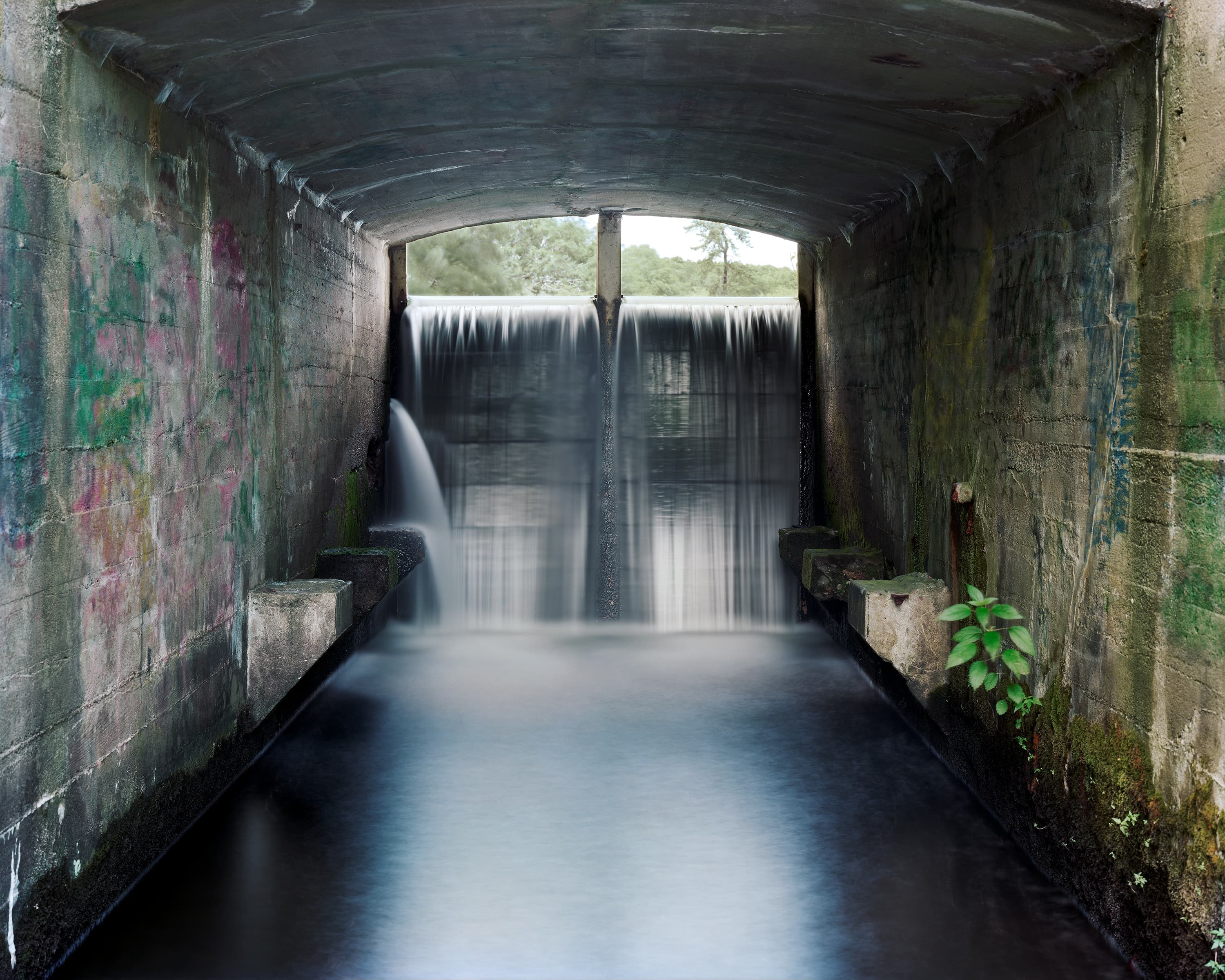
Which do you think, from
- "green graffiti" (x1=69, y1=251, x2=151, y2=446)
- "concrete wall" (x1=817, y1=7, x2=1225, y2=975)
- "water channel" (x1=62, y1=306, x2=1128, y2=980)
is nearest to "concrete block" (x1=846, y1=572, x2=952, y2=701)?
"concrete wall" (x1=817, y1=7, x2=1225, y2=975)

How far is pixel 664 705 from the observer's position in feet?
29.8

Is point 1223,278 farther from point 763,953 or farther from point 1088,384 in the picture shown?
point 763,953

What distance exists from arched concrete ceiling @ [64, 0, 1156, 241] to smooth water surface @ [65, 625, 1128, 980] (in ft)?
12.6

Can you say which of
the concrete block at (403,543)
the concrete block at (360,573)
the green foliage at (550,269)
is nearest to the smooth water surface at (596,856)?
the concrete block at (360,573)

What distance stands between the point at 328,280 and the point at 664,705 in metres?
4.30

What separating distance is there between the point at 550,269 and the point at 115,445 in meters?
26.3

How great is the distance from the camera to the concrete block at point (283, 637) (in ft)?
23.2

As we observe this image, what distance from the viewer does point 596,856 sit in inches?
245

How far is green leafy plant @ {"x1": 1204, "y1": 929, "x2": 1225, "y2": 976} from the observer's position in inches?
151

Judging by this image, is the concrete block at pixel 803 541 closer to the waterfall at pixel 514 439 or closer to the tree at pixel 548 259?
the waterfall at pixel 514 439

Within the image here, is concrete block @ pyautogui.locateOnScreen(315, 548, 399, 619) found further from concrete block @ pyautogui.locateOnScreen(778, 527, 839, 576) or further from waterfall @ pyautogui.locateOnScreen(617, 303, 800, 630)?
concrete block @ pyautogui.locateOnScreen(778, 527, 839, 576)

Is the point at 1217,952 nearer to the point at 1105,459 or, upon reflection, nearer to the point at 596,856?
the point at 1105,459

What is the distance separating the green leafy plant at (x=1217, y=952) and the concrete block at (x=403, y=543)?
790 centimetres

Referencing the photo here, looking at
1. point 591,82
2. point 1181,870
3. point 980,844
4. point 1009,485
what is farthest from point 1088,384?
point 591,82
